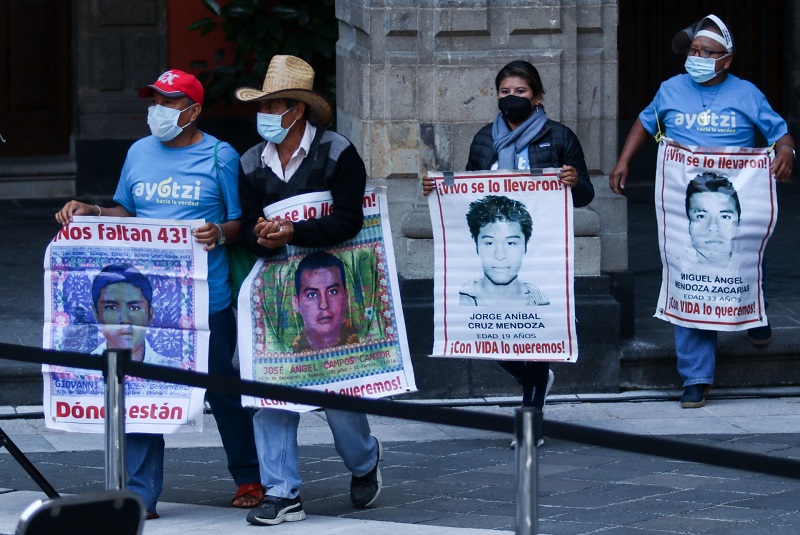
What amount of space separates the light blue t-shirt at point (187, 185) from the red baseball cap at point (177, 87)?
0.59 feet

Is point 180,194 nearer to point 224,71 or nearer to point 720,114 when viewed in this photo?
point 720,114

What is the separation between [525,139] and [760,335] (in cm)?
202

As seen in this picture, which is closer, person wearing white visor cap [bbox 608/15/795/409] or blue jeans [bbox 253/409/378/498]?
blue jeans [bbox 253/409/378/498]

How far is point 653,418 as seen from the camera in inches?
316

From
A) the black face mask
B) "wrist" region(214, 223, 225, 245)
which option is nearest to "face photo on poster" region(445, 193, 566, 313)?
the black face mask

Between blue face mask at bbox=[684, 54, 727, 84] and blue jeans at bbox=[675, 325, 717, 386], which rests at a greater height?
blue face mask at bbox=[684, 54, 727, 84]

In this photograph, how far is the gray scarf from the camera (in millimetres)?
7168

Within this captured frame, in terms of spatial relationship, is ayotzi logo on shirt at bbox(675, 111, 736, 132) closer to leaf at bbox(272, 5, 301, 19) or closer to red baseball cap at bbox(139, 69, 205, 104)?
red baseball cap at bbox(139, 69, 205, 104)

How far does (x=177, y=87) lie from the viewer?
6.25 metres

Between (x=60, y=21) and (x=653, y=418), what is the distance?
6.84 meters

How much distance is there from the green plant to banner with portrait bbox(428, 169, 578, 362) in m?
4.42

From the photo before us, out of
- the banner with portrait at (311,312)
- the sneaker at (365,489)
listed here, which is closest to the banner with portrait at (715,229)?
the banner with portrait at (311,312)

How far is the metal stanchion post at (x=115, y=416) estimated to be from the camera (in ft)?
16.6

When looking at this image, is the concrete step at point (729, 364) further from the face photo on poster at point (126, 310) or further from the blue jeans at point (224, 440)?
the face photo on poster at point (126, 310)
